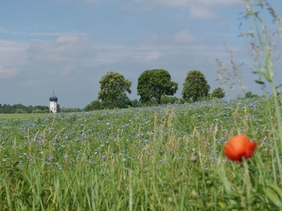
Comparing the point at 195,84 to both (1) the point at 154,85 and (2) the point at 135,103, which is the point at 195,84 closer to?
(1) the point at 154,85

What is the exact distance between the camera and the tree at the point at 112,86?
224 ft

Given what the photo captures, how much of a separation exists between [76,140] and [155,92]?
5194 cm

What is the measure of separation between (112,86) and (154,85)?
9.33 m

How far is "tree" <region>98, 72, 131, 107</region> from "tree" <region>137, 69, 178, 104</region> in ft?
22.6

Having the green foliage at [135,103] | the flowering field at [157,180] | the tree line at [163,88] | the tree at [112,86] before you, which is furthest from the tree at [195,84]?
the flowering field at [157,180]

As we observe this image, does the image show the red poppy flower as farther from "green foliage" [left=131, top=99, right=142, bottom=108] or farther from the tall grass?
"green foliage" [left=131, top=99, right=142, bottom=108]

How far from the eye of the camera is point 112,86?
6931cm

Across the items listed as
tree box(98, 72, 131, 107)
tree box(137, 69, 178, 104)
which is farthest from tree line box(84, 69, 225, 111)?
tree box(98, 72, 131, 107)

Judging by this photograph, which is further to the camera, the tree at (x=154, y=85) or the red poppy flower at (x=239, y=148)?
the tree at (x=154, y=85)

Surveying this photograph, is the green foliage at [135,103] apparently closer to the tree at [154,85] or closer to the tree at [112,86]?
the tree at [154,85]

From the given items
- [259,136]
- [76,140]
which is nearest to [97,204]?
[259,136]

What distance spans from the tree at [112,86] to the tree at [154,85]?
6890 millimetres

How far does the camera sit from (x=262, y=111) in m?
12.3

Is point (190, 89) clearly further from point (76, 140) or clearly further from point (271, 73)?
point (271, 73)
